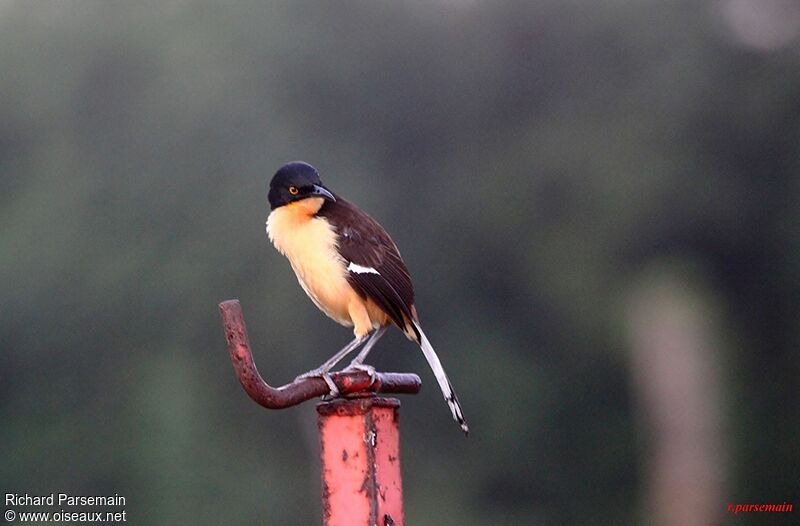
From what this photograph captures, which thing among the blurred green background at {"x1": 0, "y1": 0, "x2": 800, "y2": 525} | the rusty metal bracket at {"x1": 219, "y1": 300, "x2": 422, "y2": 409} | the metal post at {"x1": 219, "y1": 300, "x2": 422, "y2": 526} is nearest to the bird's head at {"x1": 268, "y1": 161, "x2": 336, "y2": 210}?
the rusty metal bracket at {"x1": 219, "y1": 300, "x2": 422, "y2": 409}

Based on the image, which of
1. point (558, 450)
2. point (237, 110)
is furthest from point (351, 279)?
point (237, 110)

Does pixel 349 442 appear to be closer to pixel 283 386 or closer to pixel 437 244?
pixel 283 386

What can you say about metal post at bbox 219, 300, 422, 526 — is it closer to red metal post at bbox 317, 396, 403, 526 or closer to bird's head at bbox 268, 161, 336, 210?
red metal post at bbox 317, 396, 403, 526

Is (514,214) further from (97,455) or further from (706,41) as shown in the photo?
(97,455)

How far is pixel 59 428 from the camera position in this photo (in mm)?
12828

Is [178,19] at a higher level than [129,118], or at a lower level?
higher

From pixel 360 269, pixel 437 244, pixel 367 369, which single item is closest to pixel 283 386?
pixel 367 369

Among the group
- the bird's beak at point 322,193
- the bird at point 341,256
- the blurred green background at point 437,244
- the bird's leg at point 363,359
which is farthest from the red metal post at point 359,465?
the blurred green background at point 437,244

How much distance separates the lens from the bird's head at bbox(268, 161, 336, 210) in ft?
11.3

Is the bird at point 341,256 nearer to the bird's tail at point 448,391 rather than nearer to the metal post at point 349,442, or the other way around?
the bird's tail at point 448,391

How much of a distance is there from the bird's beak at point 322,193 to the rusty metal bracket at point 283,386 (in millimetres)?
964

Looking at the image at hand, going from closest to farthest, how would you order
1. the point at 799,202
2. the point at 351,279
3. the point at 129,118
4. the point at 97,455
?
the point at 351,279
the point at 97,455
the point at 799,202
the point at 129,118

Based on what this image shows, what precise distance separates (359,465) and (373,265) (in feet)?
3.77

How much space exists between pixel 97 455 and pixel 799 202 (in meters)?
8.77
